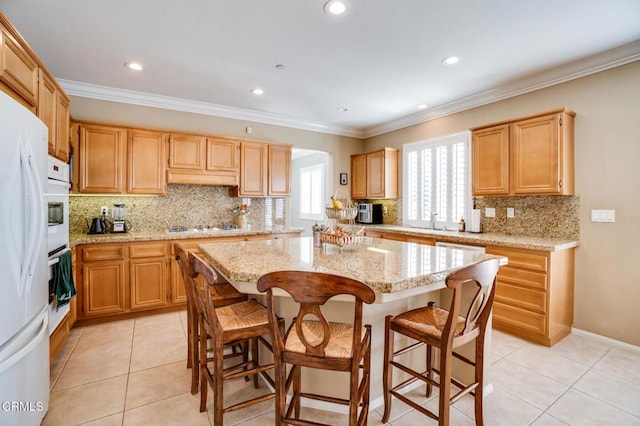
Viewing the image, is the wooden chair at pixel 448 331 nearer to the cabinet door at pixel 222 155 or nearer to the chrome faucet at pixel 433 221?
the chrome faucet at pixel 433 221

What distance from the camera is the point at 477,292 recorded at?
1.53 metres

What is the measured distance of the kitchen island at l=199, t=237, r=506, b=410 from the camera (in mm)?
1553

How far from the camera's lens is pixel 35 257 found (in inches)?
62.6

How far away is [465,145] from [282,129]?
9.25ft

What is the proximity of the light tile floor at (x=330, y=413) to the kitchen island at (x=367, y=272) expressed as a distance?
234mm

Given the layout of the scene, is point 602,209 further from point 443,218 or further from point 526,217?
point 443,218

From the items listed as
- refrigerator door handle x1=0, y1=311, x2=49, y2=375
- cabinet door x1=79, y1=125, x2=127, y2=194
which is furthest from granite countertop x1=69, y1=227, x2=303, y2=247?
refrigerator door handle x1=0, y1=311, x2=49, y2=375

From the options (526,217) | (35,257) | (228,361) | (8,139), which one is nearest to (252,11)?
(8,139)

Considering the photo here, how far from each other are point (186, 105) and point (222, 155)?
85 cm

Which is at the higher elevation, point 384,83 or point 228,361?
point 384,83

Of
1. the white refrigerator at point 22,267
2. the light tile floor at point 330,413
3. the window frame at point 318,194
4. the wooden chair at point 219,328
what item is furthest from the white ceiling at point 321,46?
the window frame at point 318,194

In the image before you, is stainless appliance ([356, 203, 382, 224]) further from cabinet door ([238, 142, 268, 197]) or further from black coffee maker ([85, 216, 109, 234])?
black coffee maker ([85, 216, 109, 234])

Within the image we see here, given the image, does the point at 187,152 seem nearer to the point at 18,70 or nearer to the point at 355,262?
the point at 18,70

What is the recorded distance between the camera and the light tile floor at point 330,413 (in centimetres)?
187
